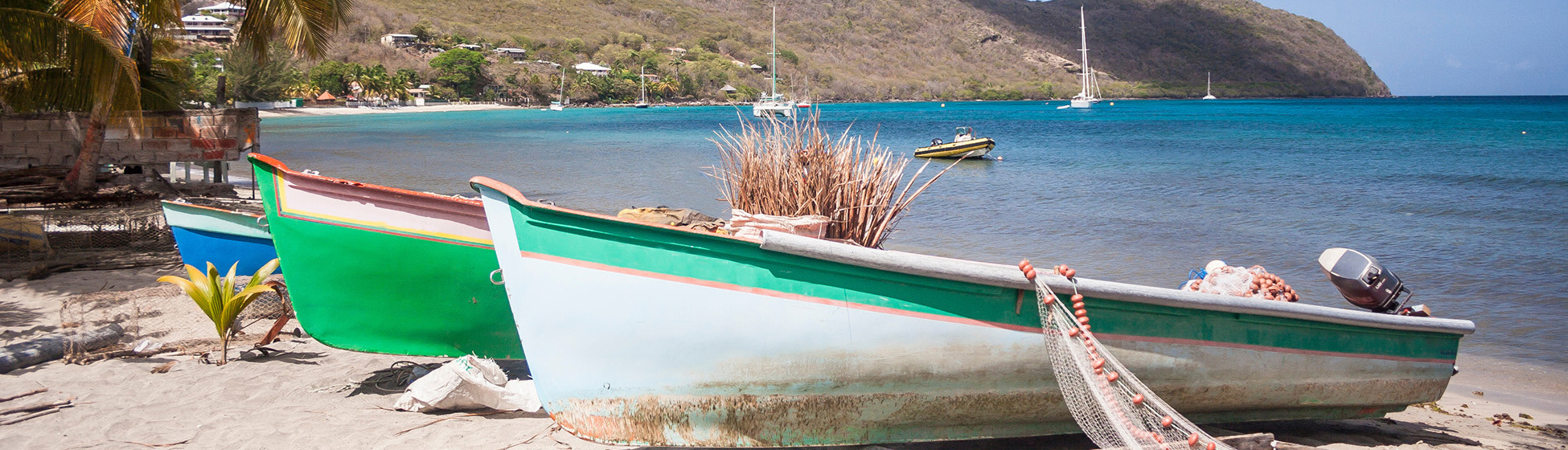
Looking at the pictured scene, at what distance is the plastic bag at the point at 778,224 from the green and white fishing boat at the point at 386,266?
165 centimetres

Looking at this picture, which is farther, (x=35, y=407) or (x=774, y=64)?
(x=774, y=64)

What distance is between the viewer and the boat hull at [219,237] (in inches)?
276

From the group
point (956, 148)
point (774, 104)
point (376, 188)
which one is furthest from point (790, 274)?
point (956, 148)

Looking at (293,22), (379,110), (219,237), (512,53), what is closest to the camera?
(219,237)

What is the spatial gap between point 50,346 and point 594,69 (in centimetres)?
11951

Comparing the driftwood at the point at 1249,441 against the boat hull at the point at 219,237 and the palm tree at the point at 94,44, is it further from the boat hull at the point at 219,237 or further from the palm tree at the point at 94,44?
the palm tree at the point at 94,44

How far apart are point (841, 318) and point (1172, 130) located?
54142 millimetres

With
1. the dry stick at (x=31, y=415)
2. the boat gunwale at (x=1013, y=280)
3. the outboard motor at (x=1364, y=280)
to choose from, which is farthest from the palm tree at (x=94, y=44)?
the outboard motor at (x=1364, y=280)

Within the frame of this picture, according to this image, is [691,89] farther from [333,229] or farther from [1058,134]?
[333,229]

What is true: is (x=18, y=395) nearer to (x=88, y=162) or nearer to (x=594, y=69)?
(x=88, y=162)

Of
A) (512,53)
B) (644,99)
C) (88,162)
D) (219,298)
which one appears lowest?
(219,298)

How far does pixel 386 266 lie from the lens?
5.46 metres

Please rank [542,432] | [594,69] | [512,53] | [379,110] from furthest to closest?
[594,69]
[512,53]
[379,110]
[542,432]

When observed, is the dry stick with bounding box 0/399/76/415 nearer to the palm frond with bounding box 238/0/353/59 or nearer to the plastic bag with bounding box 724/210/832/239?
the plastic bag with bounding box 724/210/832/239
